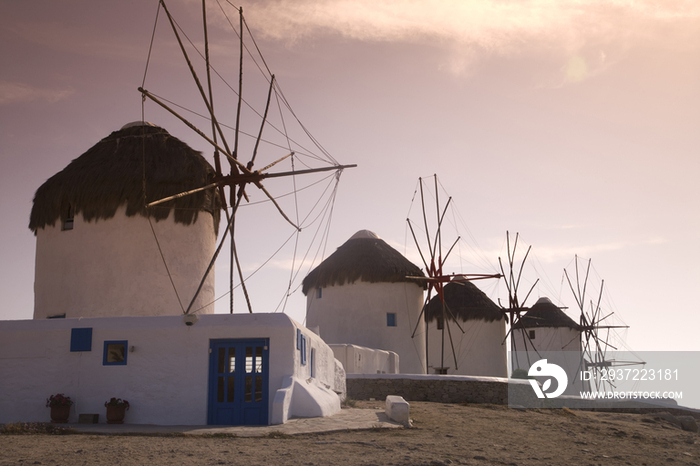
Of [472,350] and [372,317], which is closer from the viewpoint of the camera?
[372,317]

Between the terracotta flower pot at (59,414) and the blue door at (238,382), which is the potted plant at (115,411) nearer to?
the terracotta flower pot at (59,414)

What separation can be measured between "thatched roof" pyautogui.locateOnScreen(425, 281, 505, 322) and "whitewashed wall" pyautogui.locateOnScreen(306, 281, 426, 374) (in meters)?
4.10

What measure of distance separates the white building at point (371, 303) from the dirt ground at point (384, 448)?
1552cm

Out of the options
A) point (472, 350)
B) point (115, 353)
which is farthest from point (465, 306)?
point (115, 353)

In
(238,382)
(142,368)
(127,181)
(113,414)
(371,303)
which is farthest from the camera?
(371,303)

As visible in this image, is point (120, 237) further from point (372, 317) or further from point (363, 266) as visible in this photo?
point (372, 317)

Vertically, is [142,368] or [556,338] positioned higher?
[556,338]

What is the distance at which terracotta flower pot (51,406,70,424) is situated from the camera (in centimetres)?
1217

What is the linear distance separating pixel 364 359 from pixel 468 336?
1161 cm

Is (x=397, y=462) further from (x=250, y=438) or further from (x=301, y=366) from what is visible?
(x=301, y=366)

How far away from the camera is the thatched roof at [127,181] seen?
659 inches

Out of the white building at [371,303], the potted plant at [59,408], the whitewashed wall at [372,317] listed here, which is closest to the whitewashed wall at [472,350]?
the white building at [371,303]

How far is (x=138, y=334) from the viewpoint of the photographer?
12.7 meters

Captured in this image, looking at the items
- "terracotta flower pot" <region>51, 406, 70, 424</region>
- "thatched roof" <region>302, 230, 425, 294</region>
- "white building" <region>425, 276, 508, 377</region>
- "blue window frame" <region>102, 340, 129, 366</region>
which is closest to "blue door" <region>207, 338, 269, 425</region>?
"blue window frame" <region>102, 340, 129, 366</region>
